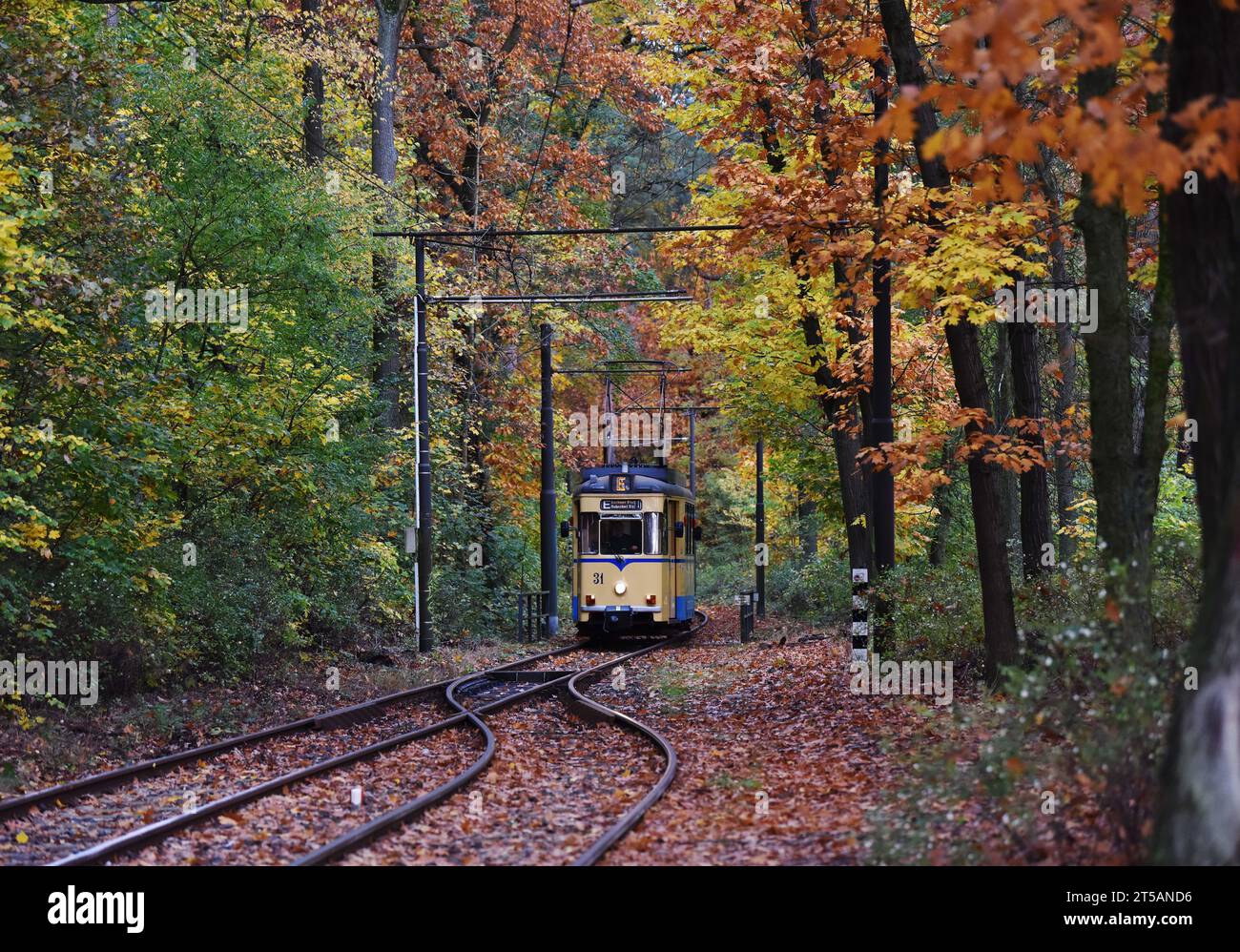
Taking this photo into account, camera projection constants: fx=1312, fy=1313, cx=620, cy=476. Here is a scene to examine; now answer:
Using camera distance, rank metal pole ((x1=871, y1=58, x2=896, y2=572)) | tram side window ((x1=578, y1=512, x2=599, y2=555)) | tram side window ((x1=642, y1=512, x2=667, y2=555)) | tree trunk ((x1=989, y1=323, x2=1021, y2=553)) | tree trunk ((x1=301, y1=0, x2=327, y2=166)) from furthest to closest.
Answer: tram side window ((x1=578, y1=512, x2=599, y2=555)), tram side window ((x1=642, y1=512, x2=667, y2=555)), tree trunk ((x1=301, y1=0, x2=327, y2=166)), tree trunk ((x1=989, y1=323, x2=1021, y2=553)), metal pole ((x1=871, y1=58, x2=896, y2=572))

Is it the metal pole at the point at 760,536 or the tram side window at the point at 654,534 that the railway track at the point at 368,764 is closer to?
the tram side window at the point at 654,534

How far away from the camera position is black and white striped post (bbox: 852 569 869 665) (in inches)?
639

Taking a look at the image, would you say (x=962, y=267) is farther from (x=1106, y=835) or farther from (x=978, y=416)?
(x=1106, y=835)

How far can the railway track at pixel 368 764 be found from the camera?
874 centimetres

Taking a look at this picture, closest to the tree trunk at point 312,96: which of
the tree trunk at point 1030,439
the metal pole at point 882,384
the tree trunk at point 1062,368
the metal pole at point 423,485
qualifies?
the metal pole at point 423,485

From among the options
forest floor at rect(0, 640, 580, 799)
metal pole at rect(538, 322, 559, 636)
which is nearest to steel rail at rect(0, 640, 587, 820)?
forest floor at rect(0, 640, 580, 799)

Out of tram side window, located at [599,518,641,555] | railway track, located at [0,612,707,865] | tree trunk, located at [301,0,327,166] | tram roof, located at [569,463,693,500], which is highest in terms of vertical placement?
tree trunk, located at [301,0,327,166]

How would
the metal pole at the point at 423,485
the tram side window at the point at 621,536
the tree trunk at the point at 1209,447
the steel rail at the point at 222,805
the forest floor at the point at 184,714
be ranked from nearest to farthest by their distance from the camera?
the tree trunk at the point at 1209,447, the steel rail at the point at 222,805, the forest floor at the point at 184,714, the metal pole at the point at 423,485, the tram side window at the point at 621,536

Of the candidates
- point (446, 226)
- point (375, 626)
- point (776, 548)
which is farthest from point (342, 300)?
point (776, 548)

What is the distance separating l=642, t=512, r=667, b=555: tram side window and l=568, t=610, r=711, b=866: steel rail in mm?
5096

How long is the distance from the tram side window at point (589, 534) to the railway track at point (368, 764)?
6200 millimetres

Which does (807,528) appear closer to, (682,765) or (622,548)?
(622,548)

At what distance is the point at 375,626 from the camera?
24.2 meters

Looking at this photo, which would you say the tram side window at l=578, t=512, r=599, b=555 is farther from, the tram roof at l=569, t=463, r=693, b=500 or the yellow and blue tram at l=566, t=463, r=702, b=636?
the tram roof at l=569, t=463, r=693, b=500
